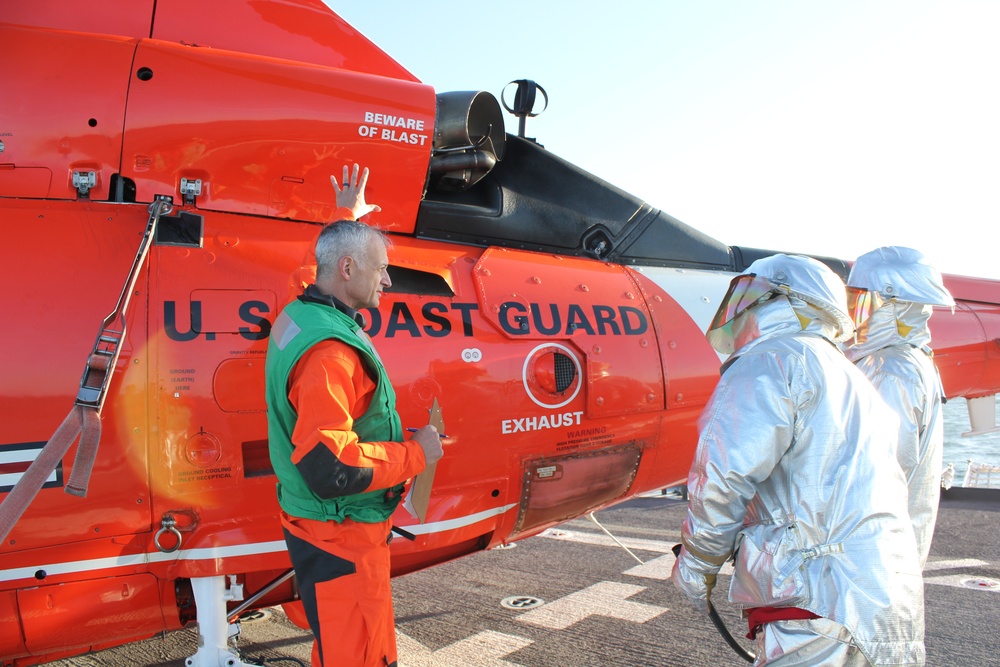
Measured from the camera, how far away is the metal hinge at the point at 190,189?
9.75ft

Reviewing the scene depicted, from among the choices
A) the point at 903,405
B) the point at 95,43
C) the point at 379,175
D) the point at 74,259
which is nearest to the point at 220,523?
the point at 74,259

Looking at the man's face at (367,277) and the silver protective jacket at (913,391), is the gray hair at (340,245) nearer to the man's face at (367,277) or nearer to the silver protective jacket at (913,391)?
the man's face at (367,277)

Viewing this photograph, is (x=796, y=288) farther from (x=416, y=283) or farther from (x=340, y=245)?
(x=416, y=283)

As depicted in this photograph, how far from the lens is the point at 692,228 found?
447 centimetres

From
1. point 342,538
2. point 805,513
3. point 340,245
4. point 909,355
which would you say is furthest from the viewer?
point 909,355

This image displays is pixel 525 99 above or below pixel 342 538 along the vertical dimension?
above

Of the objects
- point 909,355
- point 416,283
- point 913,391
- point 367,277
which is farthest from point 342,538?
point 909,355

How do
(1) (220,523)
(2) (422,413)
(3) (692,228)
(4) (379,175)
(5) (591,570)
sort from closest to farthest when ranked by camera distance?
1. (1) (220,523)
2. (2) (422,413)
3. (4) (379,175)
4. (3) (692,228)
5. (5) (591,570)

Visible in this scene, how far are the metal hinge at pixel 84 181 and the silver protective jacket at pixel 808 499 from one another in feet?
7.95

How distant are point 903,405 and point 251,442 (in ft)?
9.07

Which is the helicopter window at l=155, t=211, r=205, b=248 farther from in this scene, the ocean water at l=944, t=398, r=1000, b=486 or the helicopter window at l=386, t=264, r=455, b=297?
the ocean water at l=944, t=398, r=1000, b=486

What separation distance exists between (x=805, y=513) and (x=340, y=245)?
1614 millimetres

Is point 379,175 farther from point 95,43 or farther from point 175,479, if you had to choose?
point 175,479

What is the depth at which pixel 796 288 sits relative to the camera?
2314 mm
